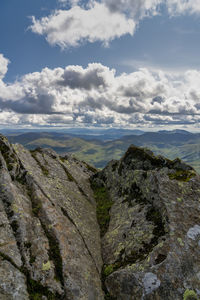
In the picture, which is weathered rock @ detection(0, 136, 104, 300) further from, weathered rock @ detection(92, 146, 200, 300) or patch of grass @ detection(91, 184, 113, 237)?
weathered rock @ detection(92, 146, 200, 300)

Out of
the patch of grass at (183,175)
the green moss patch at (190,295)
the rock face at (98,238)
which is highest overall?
the patch of grass at (183,175)

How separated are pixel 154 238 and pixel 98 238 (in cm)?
718

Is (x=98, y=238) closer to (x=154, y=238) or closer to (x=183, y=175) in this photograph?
(x=154, y=238)

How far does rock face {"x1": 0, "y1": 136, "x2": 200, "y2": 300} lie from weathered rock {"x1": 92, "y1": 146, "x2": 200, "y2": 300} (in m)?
0.07

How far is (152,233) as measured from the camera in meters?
18.7

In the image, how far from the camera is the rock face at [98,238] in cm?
1413

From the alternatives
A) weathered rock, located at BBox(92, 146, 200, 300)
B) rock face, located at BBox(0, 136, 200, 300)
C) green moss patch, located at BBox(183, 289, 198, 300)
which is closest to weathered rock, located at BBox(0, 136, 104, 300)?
rock face, located at BBox(0, 136, 200, 300)

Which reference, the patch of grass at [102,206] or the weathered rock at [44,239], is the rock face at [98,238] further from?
the patch of grass at [102,206]

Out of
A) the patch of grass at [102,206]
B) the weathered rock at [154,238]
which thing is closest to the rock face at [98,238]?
the weathered rock at [154,238]

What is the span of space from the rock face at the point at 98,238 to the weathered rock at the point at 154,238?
66 mm

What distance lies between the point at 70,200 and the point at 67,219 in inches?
189

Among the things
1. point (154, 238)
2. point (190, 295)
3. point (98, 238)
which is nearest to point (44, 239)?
point (98, 238)

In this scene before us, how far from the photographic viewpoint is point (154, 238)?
1806 centimetres

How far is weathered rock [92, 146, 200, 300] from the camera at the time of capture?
47.4 feet
